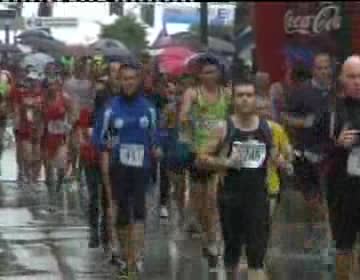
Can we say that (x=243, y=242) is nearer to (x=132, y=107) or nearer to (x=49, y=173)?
(x=132, y=107)

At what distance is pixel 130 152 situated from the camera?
7.96 metres

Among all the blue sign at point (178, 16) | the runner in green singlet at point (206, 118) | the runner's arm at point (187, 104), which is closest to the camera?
the blue sign at point (178, 16)

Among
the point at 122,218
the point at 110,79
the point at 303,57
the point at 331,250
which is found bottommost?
the point at 331,250

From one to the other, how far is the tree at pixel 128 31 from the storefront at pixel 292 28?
1.70m

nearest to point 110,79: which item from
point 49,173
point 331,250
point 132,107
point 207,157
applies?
point 132,107

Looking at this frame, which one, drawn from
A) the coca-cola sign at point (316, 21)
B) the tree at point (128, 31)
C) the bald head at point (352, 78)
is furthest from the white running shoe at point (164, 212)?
the coca-cola sign at point (316, 21)

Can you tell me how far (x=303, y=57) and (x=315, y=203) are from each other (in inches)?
266

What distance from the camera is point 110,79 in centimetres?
969

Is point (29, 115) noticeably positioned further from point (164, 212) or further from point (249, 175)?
point (249, 175)

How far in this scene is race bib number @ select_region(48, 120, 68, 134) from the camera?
14.5 m

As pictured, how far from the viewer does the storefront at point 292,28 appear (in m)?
3.19

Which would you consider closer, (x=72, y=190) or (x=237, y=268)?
(x=237, y=268)

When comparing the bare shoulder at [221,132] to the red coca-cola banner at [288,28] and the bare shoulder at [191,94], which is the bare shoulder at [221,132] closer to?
the bare shoulder at [191,94]

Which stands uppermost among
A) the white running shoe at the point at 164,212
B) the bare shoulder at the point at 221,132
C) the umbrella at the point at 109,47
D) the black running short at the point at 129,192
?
the umbrella at the point at 109,47
